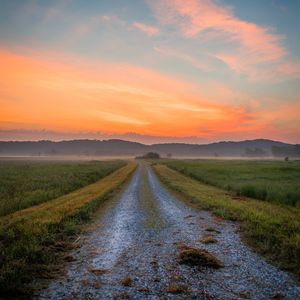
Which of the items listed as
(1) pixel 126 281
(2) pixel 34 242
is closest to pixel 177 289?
(1) pixel 126 281

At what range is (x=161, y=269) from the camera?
9523mm

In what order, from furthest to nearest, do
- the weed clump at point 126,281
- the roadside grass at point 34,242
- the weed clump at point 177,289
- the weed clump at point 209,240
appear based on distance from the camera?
the weed clump at point 209,240, the roadside grass at point 34,242, the weed clump at point 126,281, the weed clump at point 177,289

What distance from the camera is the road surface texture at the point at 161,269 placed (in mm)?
7969

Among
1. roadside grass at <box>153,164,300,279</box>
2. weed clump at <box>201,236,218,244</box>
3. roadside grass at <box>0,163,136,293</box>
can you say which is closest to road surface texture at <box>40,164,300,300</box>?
weed clump at <box>201,236,218,244</box>

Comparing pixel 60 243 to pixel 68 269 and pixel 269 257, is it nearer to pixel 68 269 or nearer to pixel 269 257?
pixel 68 269

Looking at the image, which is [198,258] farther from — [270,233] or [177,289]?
[270,233]

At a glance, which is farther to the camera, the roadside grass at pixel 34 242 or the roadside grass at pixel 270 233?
the roadside grass at pixel 270 233

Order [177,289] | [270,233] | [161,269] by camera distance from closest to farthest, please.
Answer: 1. [177,289]
2. [161,269]
3. [270,233]

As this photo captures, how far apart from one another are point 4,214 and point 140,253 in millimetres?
12289

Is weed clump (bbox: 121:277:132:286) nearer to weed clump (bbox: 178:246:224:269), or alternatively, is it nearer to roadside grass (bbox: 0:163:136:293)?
weed clump (bbox: 178:246:224:269)

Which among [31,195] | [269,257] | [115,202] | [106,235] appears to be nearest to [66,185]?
[31,195]

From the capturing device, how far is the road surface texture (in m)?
7.97

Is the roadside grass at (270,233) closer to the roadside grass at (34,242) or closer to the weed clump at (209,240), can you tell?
the weed clump at (209,240)

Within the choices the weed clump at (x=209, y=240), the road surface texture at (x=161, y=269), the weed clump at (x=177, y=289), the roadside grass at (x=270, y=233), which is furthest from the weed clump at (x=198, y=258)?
the roadside grass at (x=270, y=233)
